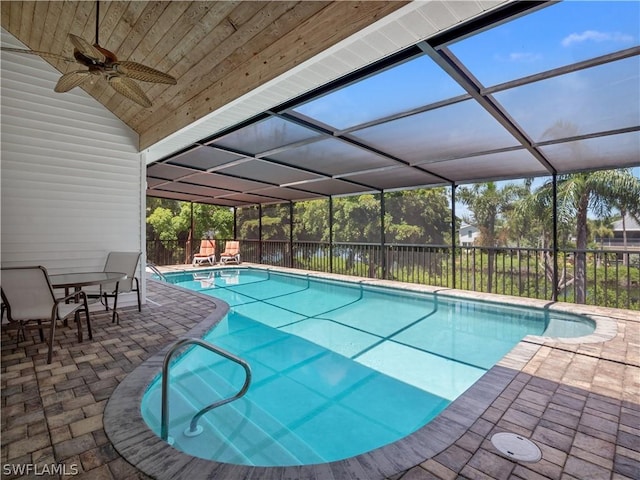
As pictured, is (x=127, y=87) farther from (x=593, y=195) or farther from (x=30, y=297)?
(x=593, y=195)

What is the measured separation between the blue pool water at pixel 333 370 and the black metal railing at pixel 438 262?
1.31 meters

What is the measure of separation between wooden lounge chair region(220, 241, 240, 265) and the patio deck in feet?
26.7

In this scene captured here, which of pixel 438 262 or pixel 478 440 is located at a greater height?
pixel 438 262

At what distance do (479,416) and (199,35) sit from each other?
12.9 ft

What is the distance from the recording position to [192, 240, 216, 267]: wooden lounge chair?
1155 centimetres

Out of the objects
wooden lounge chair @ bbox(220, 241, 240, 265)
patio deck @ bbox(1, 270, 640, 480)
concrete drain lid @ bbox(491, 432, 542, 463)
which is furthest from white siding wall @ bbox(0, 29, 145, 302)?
wooden lounge chair @ bbox(220, 241, 240, 265)

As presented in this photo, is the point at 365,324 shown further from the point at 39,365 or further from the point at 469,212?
the point at 469,212

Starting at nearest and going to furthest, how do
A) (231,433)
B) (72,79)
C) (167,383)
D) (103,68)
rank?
(167,383), (231,433), (103,68), (72,79)

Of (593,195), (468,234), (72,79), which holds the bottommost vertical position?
(468,234)

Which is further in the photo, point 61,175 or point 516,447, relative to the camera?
point 61,175

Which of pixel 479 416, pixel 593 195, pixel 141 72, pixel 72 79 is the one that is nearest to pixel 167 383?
pixel 479 416

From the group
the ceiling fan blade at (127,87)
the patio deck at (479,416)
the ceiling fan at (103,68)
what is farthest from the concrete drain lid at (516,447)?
the ceiling fan blade at (127,87)

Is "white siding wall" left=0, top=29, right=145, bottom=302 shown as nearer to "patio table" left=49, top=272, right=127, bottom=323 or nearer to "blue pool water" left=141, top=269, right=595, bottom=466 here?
"patio table" left=49, top=272, right=127, bottom=323

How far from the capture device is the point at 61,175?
4.51 m
